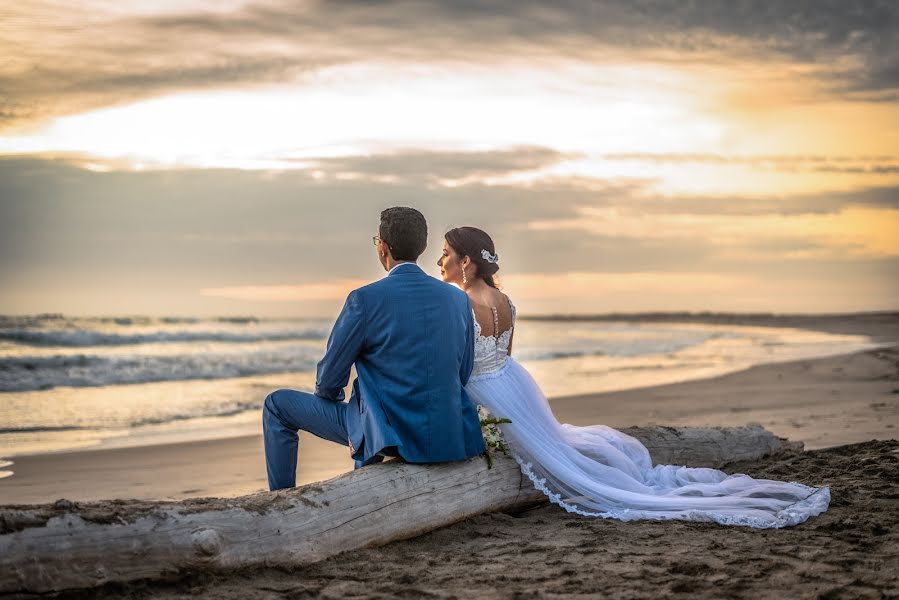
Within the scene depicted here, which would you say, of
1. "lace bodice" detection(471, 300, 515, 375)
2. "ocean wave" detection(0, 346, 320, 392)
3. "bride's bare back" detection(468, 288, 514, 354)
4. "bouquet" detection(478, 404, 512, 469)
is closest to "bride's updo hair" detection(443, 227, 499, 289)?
"bride's bare back" detection(468, 288, 514, 354)

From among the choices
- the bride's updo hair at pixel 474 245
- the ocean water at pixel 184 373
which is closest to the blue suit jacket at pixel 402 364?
the bride's updo hair at pixel 474 245

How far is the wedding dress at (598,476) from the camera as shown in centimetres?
545

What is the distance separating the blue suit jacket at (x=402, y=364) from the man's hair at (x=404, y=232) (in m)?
0.08

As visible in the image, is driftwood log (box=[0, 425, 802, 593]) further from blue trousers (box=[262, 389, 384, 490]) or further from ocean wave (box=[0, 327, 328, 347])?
ocean wave (box=[0, 327, 328, 347])

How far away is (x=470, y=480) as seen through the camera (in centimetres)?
543

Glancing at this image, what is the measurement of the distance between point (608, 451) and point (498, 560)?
161 centimetres

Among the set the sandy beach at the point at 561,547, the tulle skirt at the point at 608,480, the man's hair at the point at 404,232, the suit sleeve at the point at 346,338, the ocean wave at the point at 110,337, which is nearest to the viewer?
the sandy beach at the point at 561,547

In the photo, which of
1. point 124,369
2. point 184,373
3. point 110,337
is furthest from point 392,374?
point 110,337

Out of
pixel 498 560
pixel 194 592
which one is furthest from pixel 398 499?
pixel 194 592

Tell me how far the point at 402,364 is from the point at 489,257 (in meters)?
1.30

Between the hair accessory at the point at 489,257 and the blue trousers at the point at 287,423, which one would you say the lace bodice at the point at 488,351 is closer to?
the hair accessory at the point at 489,257

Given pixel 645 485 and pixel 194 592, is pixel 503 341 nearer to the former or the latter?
pixel 645 485

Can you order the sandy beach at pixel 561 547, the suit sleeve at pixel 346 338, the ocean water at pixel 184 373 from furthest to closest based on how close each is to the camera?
the ocean water at pixel 184 373, the suit sleeve at pixel 346 338, the sandy beach at pixel 561 547

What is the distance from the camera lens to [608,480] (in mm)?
5777
